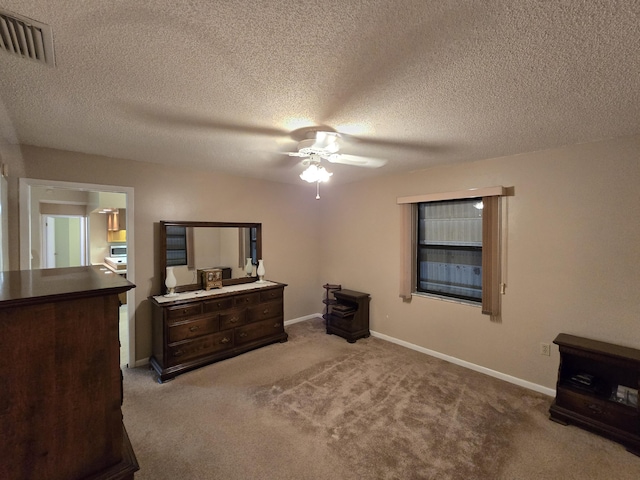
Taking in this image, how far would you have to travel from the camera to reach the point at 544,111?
6.07 feet

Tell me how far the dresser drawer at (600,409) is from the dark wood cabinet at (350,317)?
7.22ft

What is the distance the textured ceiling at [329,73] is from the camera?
1046 millimetres

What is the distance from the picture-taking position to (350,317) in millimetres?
4039

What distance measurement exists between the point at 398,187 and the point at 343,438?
9.57 ft

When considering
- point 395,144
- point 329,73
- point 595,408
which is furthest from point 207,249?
point 595,408

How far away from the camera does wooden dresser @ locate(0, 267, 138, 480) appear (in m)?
0.93

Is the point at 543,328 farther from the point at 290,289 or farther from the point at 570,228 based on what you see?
the point at 290,289

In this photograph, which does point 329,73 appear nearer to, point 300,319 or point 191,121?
point 191,121

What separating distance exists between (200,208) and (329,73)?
2799 mm

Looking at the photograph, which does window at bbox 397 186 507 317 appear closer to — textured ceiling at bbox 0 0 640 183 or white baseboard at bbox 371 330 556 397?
white baseboard at bbox 371 330 556 397

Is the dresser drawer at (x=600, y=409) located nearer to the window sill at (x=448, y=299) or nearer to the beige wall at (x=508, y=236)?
the beige wall at (x=508, y=236)

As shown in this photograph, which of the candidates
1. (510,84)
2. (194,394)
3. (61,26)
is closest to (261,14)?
(61,26)

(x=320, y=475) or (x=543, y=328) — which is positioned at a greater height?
(x=543, y=328)

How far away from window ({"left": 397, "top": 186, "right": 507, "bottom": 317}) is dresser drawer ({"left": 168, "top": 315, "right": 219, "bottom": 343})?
2388 mm
